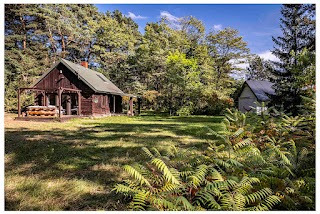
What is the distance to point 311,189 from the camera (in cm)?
285

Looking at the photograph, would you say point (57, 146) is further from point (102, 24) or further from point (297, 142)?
point (102, 24)

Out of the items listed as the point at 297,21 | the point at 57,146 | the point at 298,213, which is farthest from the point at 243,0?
the point at 297,21

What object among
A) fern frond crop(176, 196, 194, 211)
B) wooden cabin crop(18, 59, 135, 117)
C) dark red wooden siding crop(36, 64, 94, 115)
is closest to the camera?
fern frond crop(176, 196, 194, 211)

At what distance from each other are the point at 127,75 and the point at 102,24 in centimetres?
982

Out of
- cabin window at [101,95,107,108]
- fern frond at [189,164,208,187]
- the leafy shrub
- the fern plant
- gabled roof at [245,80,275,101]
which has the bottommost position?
the leafy shrub

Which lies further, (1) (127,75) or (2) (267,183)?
(1) (127,75)

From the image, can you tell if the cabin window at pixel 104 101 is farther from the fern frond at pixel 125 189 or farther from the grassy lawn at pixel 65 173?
the fern frond at pixel 125 189

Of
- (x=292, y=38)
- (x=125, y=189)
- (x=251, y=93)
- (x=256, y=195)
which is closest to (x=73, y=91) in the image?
(x=292, y=38)

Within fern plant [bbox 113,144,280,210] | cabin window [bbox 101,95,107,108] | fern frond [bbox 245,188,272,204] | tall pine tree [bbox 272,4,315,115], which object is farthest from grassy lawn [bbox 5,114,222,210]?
cabin window [bbox 101,95,107,108]

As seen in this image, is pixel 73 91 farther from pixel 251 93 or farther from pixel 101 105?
pixel 251 93

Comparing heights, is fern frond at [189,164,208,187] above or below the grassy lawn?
above

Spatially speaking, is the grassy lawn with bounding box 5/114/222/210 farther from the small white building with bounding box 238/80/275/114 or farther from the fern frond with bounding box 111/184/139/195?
the small white building with bounding box 238/80/275/114

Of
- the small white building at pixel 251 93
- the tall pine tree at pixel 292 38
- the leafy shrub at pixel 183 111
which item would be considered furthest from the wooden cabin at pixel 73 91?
the small white building at pixel 251 93

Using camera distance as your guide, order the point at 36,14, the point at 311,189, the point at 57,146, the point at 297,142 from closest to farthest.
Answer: the point at 311,189 → the point at 297,142 → the point at 57,146 → the point at 36,14
